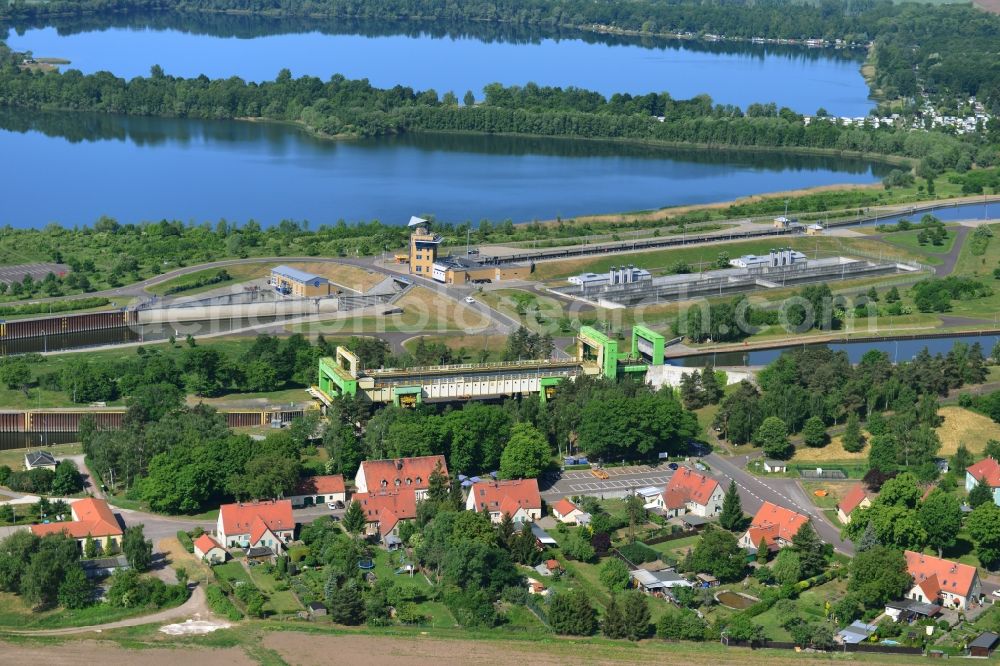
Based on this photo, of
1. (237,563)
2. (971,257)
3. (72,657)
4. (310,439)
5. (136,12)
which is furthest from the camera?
(136,12)

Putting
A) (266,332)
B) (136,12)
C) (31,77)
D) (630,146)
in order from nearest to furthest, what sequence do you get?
1. (266,332)
2. (630,146)
3. (31,77)
4. (136,12)

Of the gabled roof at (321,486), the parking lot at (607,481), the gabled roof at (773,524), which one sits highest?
the gabled roof at (773,524)

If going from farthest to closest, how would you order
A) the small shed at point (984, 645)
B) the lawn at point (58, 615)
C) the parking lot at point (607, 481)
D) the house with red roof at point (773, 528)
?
the parking lot at point (607, 481) → the house with red roof at point (773, 528) → the lawn at point (58, 615) → the small shed at point (984, 645)

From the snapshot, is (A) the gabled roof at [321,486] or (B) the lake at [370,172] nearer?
(A) the gabled roof at [321,486]

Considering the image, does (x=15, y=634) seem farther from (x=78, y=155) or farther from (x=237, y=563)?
(x=78, y=155)

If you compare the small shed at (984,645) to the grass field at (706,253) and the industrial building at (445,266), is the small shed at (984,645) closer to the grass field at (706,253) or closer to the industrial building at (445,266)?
the industrial building at (445,266)

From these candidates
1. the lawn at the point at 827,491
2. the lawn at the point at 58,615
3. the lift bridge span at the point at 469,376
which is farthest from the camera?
the lift bridge span at the point at 469,376

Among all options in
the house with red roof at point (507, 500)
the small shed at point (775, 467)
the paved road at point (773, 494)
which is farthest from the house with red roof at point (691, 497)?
the house with red roof at point (507, 500)

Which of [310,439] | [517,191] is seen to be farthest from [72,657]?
[517,191]
